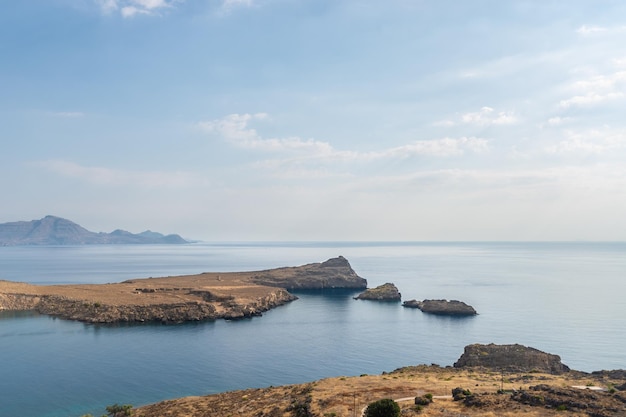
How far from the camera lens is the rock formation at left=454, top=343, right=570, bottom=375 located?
258 feet

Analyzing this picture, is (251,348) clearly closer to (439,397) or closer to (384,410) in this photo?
(439,397)

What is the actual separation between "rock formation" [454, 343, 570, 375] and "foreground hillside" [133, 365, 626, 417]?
21.8 feet

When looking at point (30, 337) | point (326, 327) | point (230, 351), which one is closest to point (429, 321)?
point (326, 327)

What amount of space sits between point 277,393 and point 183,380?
26978 mm

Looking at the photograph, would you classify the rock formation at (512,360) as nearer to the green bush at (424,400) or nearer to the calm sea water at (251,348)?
Result: the calm sea water at (251,348)

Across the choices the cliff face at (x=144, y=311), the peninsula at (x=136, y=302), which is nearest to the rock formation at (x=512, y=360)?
the cliff face at (x=144, y=311)

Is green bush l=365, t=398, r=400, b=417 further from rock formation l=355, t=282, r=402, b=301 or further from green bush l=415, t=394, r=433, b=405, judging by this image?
rock formation l=355, t=282, r=402, b=301

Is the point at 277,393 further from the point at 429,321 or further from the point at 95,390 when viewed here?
the point at 429,321

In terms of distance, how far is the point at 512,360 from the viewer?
267 ft

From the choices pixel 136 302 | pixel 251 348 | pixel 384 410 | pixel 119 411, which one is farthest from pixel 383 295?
pixel 384 410

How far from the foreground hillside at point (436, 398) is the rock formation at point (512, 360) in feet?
21.8

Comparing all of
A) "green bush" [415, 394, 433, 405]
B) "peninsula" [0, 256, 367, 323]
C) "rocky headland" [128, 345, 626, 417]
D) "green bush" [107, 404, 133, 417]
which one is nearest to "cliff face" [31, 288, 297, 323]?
"peninsula" [0, 256, 367, 323]

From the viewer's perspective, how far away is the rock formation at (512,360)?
7850cm

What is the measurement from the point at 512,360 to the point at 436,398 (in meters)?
40.3
